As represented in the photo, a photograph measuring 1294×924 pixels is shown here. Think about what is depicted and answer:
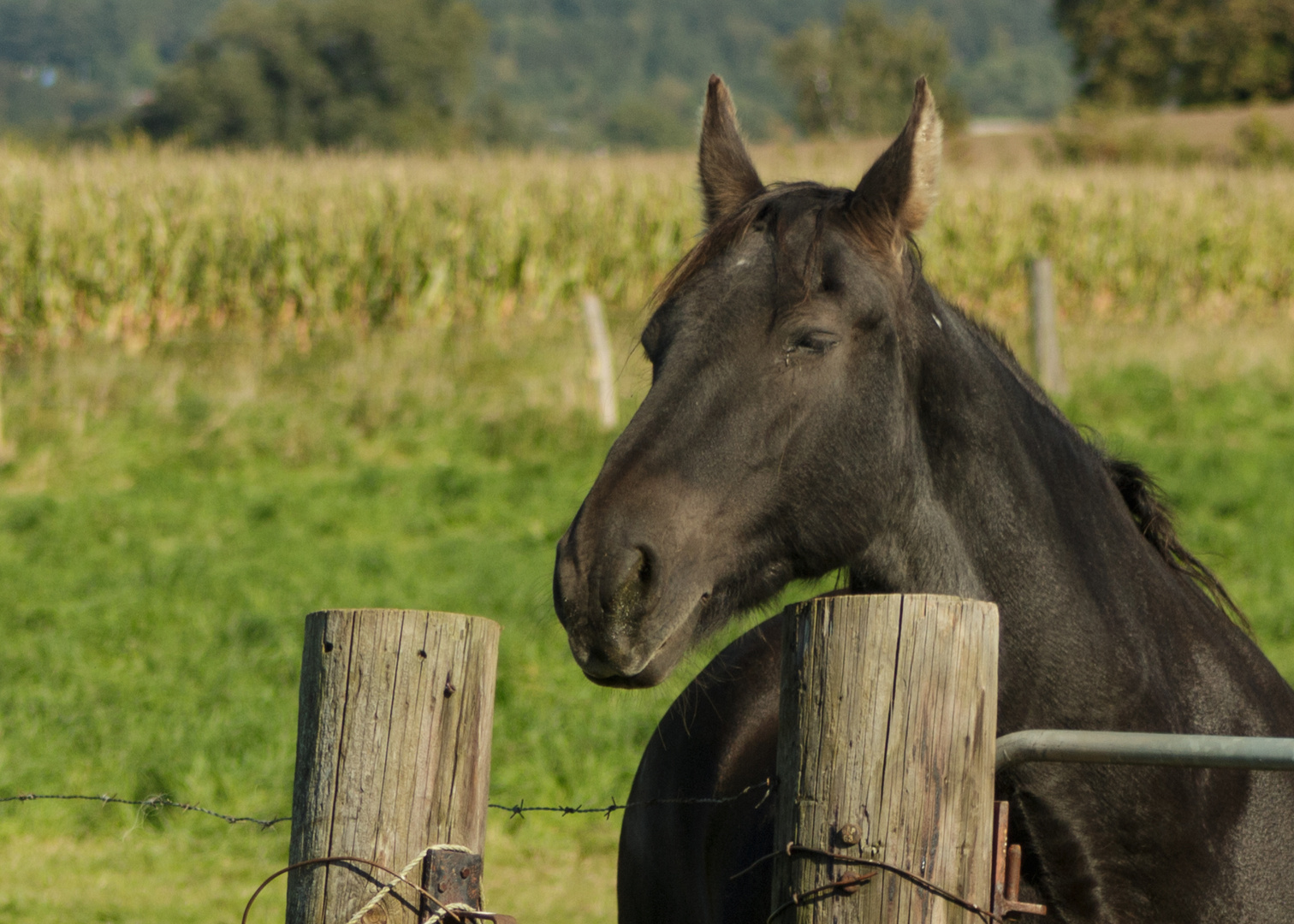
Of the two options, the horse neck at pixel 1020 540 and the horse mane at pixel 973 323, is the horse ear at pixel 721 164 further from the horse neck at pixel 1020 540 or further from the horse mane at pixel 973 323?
the horse neck at pixel 1020 540

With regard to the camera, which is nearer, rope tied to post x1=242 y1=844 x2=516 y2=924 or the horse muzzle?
rope tied to post x1=242 y1=844 x2=516 y2=924

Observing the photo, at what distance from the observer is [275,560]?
9047 millimetres

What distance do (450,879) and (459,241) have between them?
46.8 feet

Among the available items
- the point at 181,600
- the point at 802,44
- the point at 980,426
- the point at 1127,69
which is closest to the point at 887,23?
the point at 802,44

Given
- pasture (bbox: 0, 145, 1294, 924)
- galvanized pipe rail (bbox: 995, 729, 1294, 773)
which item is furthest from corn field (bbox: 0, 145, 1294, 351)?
galvanized pipe rail (bbox: 995, 729, 1294, 773)

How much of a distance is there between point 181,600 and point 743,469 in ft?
22.5

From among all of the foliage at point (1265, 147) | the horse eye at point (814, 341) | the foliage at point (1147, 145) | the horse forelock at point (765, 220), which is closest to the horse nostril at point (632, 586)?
the horse eye at point (814, 341)

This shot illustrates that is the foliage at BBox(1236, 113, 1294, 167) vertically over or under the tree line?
under

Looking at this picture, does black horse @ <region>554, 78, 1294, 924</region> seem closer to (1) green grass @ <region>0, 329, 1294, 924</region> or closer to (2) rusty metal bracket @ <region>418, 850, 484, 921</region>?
(2) rusty metal bracket @ <region>418, 850, 484, 921</region>

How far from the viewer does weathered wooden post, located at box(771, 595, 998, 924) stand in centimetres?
174

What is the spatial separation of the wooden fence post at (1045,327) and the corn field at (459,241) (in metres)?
0.79

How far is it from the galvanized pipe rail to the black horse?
1.23 feet

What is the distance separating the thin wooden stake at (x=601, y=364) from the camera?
1233 cm

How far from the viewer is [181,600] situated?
8.26 metres
